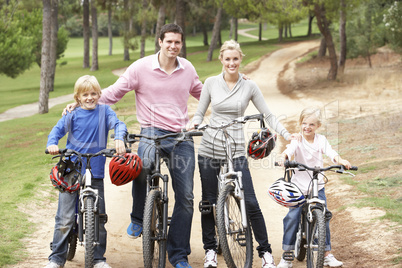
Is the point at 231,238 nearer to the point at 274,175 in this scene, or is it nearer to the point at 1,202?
the point at 1,202

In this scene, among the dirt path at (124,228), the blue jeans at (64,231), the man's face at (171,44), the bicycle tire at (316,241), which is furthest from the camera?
the dirt path at (124,228)

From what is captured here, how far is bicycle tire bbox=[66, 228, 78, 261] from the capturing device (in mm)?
5629

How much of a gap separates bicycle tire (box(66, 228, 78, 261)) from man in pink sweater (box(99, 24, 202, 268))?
0.59 m

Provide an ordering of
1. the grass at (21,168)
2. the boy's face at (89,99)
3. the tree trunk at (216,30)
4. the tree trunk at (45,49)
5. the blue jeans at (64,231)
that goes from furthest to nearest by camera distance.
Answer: the tree trunk at (216,30), the tree trunk at (45,49), the grass at (21,168), the boy's face at (89,99), the blue jeans at (64,231)

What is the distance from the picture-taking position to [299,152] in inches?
219

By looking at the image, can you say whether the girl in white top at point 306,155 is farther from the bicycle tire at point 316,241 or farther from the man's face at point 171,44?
the man's face at point 171,44

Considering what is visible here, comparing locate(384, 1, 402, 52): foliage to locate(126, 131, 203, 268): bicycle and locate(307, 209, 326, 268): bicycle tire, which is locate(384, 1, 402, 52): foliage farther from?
locate(126, 131, 203, 268): bicycle

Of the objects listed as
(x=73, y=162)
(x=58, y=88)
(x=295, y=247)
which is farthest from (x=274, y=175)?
(x=58, y=88)

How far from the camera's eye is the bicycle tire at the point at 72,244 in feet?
18.5

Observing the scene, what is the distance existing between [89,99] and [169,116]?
0.86 metres

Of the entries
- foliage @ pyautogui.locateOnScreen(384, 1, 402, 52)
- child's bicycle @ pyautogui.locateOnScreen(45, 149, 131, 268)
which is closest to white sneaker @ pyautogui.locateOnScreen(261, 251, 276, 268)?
child's bicycle @ pyautogui.locateOnScreen(45, 149, 131, 268)

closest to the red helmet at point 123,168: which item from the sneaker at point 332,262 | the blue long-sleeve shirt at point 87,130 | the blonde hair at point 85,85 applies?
the blue long-sleeve shirt at point 87,130

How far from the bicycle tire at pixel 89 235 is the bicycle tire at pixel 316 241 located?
2108 mm

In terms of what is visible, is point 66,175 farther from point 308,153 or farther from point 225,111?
point 308,153
